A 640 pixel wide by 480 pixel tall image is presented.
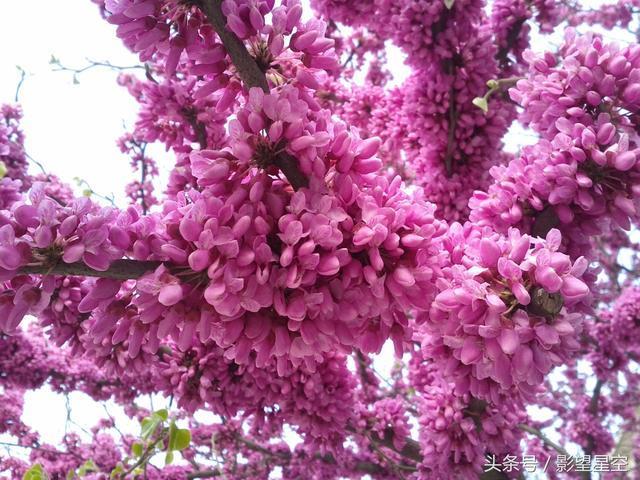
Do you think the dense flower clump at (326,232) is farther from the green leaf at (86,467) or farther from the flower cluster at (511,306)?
the green leaf at (86,467)

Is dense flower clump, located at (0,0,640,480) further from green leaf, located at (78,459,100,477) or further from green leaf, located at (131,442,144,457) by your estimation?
green leaf, located at (78,459,100,477)

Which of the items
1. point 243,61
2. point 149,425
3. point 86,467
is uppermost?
point 243,61

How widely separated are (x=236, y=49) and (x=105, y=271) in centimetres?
60

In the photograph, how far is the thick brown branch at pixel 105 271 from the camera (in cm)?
105

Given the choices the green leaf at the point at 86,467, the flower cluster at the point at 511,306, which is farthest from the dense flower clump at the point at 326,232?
the green leaf at the point at 86,467

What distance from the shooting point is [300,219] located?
3.66 ft

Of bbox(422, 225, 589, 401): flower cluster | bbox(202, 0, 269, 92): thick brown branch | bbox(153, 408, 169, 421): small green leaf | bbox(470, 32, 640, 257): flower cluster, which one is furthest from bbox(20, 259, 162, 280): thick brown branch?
bbox(153, 408, 169, 421): small green leaf

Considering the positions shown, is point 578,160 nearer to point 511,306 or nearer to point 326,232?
point 511,306

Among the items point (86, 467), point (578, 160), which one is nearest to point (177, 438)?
point (86, 467)

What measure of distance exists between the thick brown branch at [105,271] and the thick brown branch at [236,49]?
0.50m

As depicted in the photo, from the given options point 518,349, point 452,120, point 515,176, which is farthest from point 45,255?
point 452,120

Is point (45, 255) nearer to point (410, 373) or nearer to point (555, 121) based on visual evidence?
point (555, 121)

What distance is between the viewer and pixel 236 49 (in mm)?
1189

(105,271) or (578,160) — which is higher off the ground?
(578,160)
